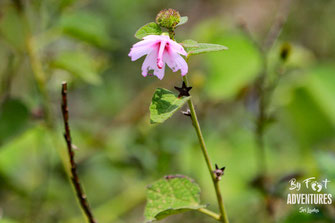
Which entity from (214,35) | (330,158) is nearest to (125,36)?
(214,35)

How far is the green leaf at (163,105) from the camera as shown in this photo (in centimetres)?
60

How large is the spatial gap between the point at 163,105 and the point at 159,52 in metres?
0.08

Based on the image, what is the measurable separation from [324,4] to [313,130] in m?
1.33

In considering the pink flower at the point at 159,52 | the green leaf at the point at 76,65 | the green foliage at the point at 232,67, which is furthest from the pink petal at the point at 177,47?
the green foliage at the point at 232,67

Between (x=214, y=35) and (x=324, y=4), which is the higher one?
(x=324, y=4)

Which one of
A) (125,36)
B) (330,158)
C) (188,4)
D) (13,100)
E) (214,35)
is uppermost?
(188,4)

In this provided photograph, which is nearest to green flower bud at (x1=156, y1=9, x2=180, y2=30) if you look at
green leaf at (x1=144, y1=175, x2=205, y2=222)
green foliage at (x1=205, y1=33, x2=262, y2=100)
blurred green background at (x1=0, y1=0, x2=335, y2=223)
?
green leaf at (x1=144, y1=175, x2=205, y2=222)

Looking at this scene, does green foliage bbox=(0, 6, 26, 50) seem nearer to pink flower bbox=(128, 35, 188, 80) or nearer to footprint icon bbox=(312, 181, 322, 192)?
pink flower bbox=(128, 35, 188, 80)

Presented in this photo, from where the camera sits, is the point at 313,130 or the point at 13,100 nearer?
the point at 13,100

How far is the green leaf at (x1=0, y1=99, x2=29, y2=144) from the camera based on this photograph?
1.13 m

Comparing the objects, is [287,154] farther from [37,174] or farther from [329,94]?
[37,174]

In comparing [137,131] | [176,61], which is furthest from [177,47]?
[137,131]

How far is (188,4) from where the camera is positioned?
10.5ft

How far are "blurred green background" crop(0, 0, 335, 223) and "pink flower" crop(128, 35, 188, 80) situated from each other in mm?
500
